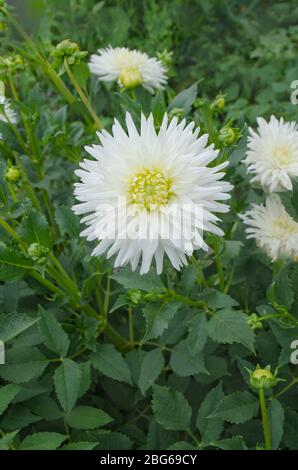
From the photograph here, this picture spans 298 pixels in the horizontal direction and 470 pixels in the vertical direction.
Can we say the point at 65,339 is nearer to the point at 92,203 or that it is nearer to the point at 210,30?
the point at 92,203

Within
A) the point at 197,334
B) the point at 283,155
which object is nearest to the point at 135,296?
the point at 197,334

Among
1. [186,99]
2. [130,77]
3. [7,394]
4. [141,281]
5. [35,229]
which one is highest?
[130,77]

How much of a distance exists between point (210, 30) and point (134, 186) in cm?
224

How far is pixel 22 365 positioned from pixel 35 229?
31 cm

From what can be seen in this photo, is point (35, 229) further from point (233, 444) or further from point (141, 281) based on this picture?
point (233, 444)

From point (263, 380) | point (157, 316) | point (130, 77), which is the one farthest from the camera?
point (130, 77)

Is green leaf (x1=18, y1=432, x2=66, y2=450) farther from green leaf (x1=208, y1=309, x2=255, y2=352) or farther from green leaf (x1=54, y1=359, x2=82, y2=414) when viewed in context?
green leaf (x1=208, y1=309, x2=255, y2=352)

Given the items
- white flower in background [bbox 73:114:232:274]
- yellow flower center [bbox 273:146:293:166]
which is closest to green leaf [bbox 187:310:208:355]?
white flower in background [bbox 73:114:232:274]

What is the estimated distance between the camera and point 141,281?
3.72 feet

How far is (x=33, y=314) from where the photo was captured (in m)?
1.36

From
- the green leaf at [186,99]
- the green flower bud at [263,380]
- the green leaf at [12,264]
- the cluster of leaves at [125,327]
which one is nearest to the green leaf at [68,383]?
the cluster of leaves at [125,327]

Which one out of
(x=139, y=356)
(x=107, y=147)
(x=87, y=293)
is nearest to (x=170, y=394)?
(x=139, y=356)

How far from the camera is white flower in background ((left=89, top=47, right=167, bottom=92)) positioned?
4.95 feet

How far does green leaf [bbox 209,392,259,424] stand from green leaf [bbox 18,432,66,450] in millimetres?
306
